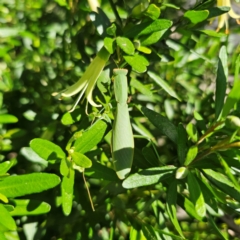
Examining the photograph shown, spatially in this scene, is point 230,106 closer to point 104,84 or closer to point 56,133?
point 104,84

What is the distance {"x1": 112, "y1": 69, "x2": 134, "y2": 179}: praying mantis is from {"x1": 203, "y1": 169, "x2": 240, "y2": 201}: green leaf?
108 mm

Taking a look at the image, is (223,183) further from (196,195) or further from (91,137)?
(91,137)

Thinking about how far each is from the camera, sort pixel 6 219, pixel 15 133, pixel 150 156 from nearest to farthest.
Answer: pixel 6 219
pixel 150 156
pixel 15 133

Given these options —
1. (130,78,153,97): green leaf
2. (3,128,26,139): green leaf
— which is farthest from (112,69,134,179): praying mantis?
(3,128,26,139): green leaf

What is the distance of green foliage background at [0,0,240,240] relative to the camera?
0.53 metres

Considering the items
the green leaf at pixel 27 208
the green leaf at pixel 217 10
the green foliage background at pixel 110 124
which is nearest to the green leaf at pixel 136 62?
the green foliage background at pixel 110 124

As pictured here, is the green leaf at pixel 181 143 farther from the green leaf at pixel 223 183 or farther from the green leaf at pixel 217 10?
the green leaf at pixel 217 10

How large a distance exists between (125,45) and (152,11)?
0.06m

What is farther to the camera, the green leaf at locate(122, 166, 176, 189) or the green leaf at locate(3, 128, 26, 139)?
the green leaf at locate(3, 128, 26, 139)

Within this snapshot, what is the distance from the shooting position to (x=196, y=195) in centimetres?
50

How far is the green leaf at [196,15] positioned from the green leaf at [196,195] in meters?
0.21

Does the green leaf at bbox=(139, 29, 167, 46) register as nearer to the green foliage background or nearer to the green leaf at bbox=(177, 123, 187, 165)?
the green foliage background

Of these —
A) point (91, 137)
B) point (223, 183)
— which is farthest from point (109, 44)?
point (223, 183)

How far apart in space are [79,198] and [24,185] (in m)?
0.23
